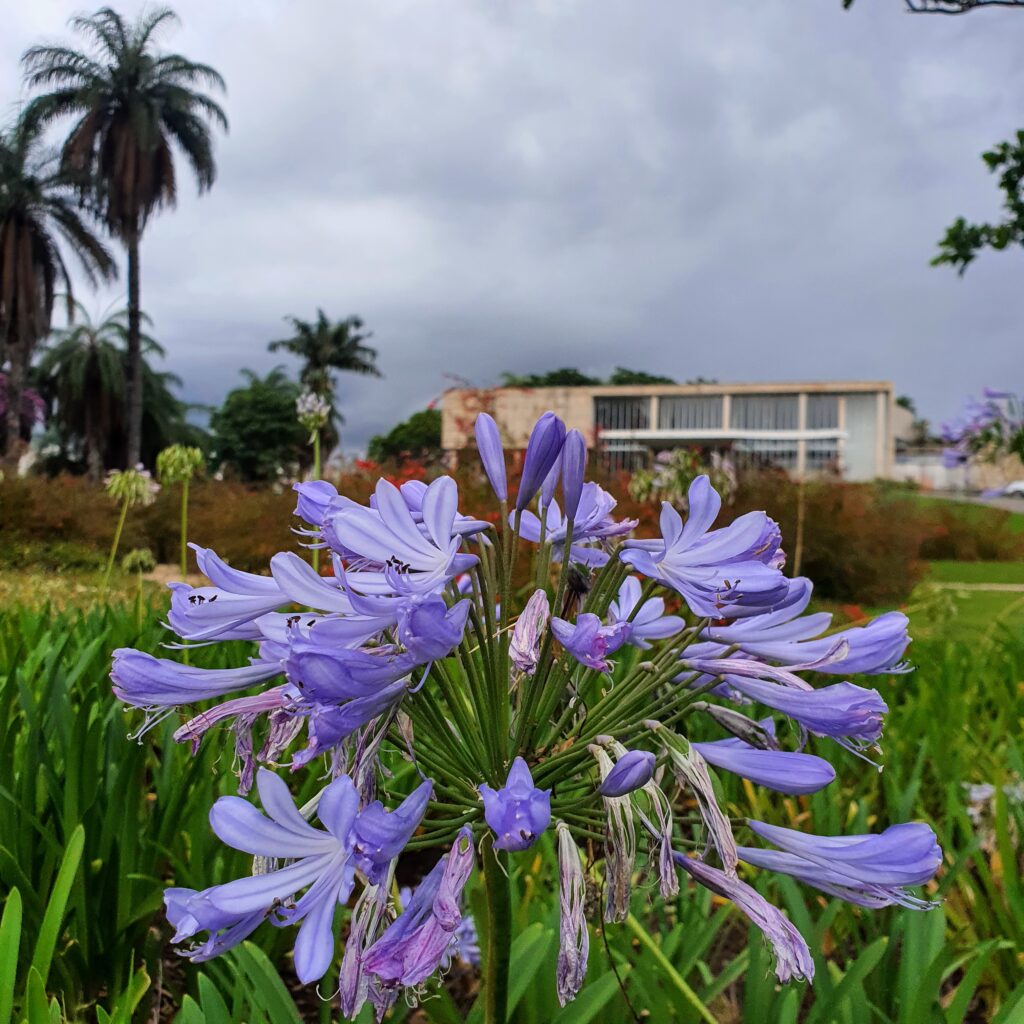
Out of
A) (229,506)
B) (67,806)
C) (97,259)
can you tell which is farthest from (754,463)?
(97,259)

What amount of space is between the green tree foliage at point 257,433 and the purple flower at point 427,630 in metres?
51.8

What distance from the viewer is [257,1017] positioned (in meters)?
1.11

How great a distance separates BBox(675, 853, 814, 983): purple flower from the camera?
76cm

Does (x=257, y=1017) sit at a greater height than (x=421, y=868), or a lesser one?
greater

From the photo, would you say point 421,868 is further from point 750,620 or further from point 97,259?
point 97,259

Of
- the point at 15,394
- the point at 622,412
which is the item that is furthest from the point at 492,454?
the point at 622,412

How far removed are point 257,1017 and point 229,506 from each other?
44.1 feet

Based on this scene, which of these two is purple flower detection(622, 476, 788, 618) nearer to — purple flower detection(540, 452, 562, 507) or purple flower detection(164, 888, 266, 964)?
purple flower detection(540, 452, 562, 507)

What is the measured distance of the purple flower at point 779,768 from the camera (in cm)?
74

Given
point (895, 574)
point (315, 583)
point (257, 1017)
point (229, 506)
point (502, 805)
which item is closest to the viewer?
point (502, 805)

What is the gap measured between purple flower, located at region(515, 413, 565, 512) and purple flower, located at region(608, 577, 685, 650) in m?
0.20

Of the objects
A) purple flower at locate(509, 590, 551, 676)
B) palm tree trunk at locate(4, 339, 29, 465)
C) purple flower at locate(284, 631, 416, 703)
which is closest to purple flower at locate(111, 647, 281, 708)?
purple flower at locate(284, 631, 416, 703)

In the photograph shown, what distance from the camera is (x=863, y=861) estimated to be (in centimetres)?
79

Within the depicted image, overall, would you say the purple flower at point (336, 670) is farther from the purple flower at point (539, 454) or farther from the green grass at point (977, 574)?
the green grass at point (977, 574)
